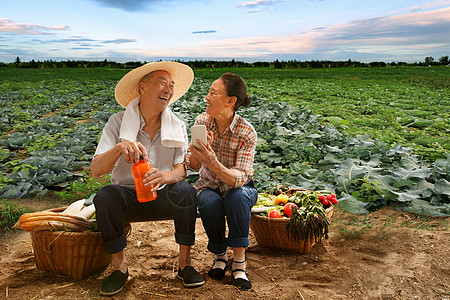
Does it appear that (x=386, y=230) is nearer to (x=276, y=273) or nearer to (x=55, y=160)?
(x=276, y=273)

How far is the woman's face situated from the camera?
7.84 ft

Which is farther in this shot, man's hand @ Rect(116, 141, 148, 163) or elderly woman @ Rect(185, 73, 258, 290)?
elderly woman @ Rect(185, 73, 258, 290)

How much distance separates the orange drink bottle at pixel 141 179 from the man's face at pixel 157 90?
41 centimetres

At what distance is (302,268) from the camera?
258 cm

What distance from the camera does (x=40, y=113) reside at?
10000 mm

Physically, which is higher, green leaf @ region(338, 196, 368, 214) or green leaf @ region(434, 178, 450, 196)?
green leaf @ region(434, 178, 450, 196)

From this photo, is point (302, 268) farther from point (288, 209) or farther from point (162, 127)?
point (162, 127)

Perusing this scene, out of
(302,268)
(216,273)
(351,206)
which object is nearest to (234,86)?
(216,273)

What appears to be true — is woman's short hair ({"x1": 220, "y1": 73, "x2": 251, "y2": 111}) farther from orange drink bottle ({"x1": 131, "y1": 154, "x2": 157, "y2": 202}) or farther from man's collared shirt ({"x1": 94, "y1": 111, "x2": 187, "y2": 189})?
orange drink bottle ({"x1": 131, "y1": 154, "x2": 157, "y2": 202})

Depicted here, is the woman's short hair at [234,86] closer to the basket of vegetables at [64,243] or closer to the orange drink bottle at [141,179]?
the orange drink bottle at [141,179]

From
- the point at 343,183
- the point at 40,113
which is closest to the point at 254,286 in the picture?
the point at 343,183

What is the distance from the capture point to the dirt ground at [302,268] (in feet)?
7.44

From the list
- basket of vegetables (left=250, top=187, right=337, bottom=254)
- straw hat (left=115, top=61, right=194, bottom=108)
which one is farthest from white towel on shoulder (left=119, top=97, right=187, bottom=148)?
basket of vegetables (left=250, top=187, right=337, bottom=254)

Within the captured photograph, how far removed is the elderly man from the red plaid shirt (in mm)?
186
